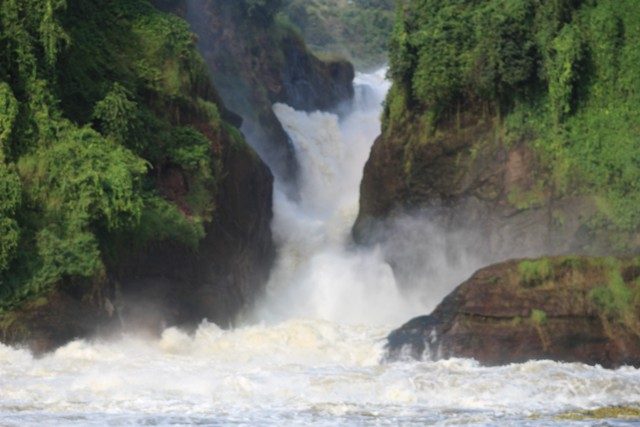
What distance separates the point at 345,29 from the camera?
80.6 m

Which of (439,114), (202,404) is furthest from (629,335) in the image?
(439,114)

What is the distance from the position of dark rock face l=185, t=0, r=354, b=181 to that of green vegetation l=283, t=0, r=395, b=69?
18.8 meters

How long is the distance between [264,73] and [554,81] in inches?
823

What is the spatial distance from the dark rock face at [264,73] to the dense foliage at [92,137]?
1019 cm

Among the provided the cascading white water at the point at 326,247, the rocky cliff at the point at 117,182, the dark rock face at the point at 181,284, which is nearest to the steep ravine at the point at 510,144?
the cascading white water at the point at 326,247

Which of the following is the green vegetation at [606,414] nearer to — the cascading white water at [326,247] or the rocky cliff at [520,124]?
the rocky cliff at [520,124]

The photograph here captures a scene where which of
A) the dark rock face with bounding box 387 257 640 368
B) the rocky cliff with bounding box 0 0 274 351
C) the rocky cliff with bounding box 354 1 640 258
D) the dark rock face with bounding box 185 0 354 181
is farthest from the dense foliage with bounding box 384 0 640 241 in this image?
the dark rock face with bounding box 185 0 354 181

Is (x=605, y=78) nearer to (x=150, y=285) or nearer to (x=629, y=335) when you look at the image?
(x=629, y=335)

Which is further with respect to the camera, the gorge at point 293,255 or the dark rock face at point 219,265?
the dark rock face at point 219,265

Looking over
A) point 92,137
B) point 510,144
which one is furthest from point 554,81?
point 92,137

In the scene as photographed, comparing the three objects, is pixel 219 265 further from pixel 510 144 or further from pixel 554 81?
pixel 554 81

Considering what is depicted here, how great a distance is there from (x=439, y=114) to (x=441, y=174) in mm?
1567

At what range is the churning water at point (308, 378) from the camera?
67.3 ft

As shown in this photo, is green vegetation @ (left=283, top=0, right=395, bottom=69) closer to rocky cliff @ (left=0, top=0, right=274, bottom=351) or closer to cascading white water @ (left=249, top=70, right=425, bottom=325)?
cascading white water @ (left=249, top=70, right=425, bottom=325)
